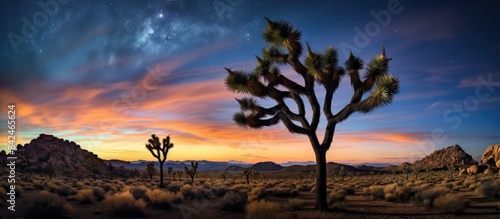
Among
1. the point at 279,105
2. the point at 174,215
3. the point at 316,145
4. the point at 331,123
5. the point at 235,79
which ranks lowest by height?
the point at 174,215

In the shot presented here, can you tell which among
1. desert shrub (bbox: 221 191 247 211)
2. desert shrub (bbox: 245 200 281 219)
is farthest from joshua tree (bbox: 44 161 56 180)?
desert shrub (bbox: 245 200 281 219)

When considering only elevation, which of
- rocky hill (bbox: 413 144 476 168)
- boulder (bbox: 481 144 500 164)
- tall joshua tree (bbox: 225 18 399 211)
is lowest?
rocky hill (bbox: 413 144 476 168)

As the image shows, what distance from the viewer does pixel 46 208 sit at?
1209 cm

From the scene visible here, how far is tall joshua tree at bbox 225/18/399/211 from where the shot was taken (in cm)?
1360

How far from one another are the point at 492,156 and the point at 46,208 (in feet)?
193

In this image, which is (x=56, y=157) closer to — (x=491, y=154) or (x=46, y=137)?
(x=46, y=137)

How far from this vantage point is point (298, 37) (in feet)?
46.4

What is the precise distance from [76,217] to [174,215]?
3714 mm

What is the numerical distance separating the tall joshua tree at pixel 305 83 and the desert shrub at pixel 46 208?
800 cm

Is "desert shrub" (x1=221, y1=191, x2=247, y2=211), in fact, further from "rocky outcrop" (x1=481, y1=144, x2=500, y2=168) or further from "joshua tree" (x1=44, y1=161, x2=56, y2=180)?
"rocky outcrop" (x1=481, y1=144, x2=500, y2=168)

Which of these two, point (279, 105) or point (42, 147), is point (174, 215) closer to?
point (279, 105)

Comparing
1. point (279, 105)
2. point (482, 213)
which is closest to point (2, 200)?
point (279, 105)

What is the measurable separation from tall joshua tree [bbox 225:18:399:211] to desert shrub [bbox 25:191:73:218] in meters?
8.00

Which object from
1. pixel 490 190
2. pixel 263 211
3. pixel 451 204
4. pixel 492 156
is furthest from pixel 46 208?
pixel 492 156
